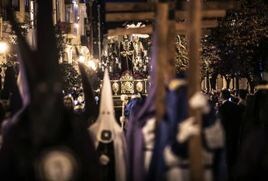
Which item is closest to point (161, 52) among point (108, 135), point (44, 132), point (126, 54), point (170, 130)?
point (170, 130)

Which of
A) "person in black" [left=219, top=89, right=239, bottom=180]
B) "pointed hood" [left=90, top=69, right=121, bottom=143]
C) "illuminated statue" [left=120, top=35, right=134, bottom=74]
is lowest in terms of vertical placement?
"person in black" [left=219, top=89, right=239, bottom=180]

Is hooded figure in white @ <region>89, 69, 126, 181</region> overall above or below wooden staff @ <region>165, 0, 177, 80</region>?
below

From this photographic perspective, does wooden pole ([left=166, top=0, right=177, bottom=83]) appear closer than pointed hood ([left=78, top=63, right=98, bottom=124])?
Yes

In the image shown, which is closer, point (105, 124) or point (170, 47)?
point (170, 47)

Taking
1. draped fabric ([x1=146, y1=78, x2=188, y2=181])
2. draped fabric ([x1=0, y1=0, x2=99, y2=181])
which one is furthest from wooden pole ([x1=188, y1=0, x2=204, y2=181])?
draped fabric ([x1=0, y1=0, x2=99, y2=181])

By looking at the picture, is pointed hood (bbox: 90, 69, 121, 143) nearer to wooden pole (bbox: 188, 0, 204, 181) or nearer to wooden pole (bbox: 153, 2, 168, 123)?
wooden pole (bbox: 153, 2, 168, 123)

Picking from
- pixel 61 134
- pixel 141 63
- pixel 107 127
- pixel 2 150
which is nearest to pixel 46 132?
pixel 61 134

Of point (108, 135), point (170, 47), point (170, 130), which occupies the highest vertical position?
point (170, 47)

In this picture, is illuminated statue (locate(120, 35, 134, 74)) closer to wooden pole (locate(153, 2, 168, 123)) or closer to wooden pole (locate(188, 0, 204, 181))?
wooden pole (locate(153, 2, 168, 123))

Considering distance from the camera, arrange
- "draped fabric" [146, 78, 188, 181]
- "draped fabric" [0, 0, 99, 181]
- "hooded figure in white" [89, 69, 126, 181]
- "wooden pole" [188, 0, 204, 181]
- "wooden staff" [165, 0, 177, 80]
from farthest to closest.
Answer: "hooded figure in white" [89, 69, 126, 181] < "wooden staff" [165, 0, 177, 80] < "draped fabric" [146, 78, 188, 181] < "draped fabric" [0, 0, 99, 181] < "wooden pole" [188, 0, 204, 181]

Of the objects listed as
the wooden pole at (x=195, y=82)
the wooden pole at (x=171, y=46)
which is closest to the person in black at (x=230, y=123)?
the wooden pole at (x=171, y=46)

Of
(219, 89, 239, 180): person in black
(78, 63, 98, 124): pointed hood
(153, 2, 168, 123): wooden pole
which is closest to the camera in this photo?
(153, 2, 168, 123): wooden pole

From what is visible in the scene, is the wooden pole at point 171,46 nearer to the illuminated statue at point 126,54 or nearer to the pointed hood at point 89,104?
the pointed hood at point 89,104

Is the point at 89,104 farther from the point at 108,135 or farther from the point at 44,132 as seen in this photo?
the point at 44,132
